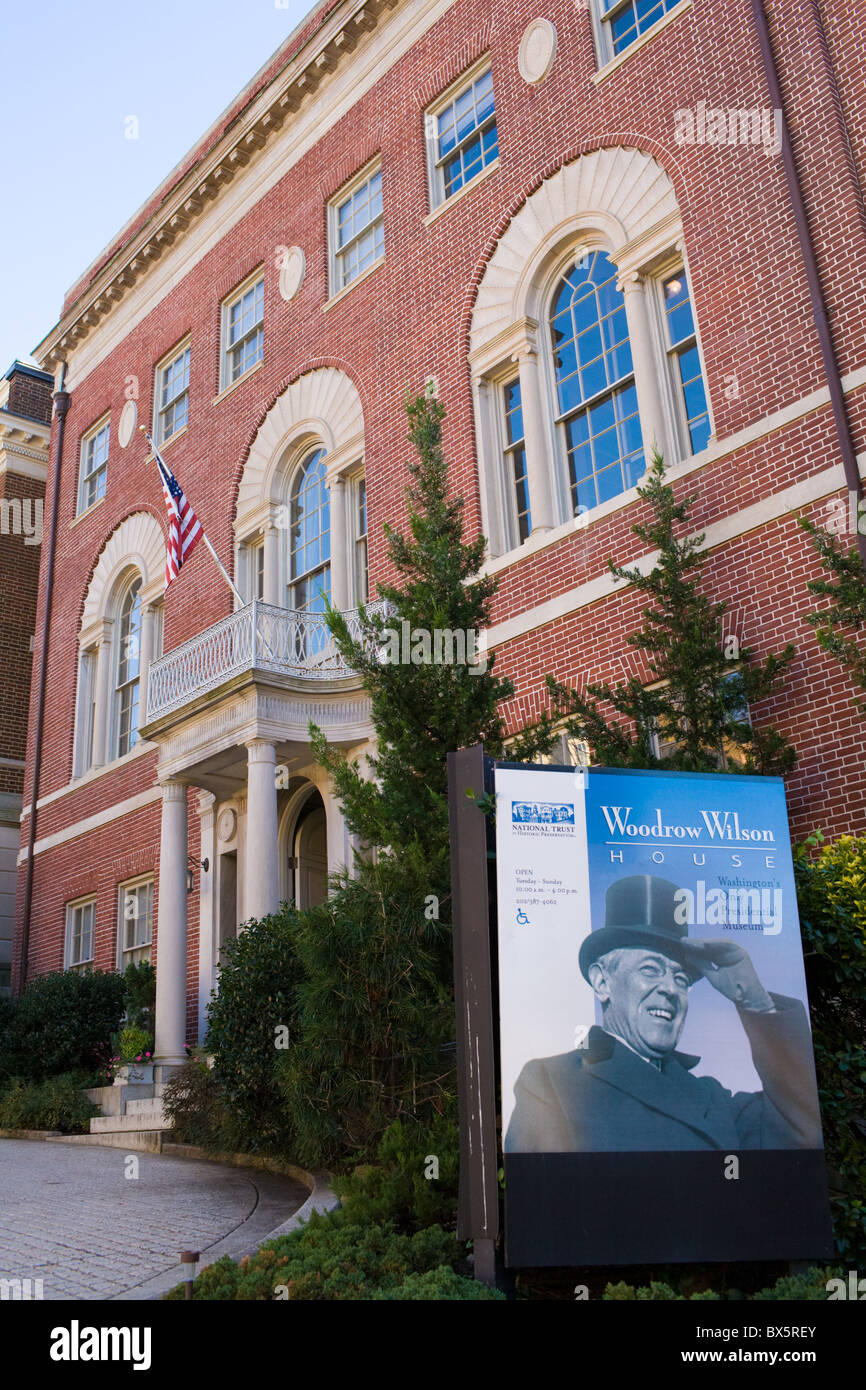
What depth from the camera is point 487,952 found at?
515 cm

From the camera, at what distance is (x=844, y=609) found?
864 cm

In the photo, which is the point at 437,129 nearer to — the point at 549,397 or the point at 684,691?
the point at 549,397

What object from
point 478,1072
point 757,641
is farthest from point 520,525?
point 478,1072

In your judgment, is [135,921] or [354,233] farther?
[135,921]

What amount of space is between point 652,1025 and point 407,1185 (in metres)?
1.92

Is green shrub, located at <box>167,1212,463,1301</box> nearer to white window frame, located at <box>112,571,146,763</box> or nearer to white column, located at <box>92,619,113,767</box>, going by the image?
white window frame, located at <box>112,571,146,763</box>

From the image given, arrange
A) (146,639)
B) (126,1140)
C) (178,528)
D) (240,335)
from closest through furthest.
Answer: (126,1140) → (178,528) → (240,335) → (146,639)

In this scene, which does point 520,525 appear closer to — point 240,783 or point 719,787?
point 240,783

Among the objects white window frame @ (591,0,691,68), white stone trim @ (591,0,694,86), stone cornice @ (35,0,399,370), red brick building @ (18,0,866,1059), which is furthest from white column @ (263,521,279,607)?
white window frame @ (591,0,691,68)

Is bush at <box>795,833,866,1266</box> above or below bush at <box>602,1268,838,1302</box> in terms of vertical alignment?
above

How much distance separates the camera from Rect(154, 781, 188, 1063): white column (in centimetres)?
1430

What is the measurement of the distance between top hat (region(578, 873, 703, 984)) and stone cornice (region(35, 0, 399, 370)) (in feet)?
52.3

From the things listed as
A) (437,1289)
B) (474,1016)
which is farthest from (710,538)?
(437,1289)
